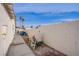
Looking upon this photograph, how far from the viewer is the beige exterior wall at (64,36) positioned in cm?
164

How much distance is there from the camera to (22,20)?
5.42 feet

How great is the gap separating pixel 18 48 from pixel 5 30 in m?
A: 0.28

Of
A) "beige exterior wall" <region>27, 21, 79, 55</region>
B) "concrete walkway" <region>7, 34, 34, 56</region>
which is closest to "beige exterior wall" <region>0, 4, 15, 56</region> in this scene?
"concrete walkway" <region>7, 34, 34, 56</region>

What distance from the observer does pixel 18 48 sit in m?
1.65

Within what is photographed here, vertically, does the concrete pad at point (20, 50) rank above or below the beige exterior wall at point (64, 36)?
below

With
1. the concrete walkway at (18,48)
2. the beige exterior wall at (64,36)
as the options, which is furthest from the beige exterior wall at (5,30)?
the beige exterior wall at (64,36)

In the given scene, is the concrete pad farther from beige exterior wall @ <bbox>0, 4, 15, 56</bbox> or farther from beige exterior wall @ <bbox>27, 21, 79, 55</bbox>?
beige exterior wall @ <bbox>27, 21, 79, 55</bbox>

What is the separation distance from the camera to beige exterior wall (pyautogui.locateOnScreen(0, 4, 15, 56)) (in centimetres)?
163

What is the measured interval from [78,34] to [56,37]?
29cm

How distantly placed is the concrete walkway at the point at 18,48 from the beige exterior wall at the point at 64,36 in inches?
6.4

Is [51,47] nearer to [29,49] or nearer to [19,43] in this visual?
[29,49]

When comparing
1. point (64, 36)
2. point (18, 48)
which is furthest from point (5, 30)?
point (64, 36)

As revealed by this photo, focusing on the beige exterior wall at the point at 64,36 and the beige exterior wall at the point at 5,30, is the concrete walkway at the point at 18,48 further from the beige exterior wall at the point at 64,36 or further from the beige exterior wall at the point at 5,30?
the beige exterior wall at the point at 64,36

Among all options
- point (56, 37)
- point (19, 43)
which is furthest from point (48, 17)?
point (19, 43)
